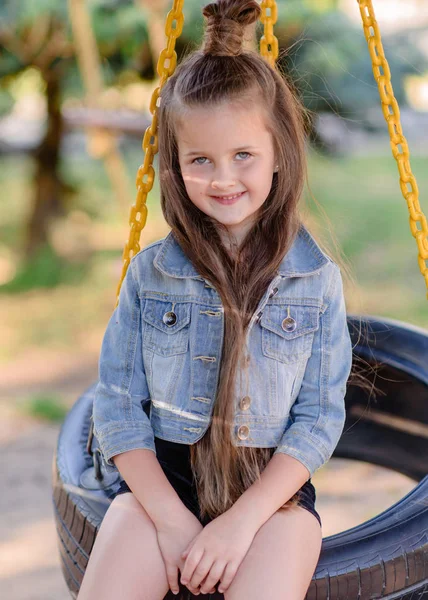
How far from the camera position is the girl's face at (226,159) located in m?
1.24

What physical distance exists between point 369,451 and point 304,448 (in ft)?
2.51

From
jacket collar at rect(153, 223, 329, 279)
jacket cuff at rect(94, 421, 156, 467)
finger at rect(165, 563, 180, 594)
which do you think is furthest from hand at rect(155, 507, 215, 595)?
jacket collar at rect(153, 223, 329, 279)

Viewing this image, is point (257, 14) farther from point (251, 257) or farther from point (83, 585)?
point (83, 585)

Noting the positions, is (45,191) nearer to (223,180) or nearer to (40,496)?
(40,496)

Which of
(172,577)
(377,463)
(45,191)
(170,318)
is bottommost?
(377,463)

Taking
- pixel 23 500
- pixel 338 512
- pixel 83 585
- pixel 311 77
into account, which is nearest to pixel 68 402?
pixel 23 500

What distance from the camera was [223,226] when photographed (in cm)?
138

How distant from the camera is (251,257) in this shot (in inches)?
53.8

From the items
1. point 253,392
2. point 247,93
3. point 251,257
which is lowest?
point 253,392

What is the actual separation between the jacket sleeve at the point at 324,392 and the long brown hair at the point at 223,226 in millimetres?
75

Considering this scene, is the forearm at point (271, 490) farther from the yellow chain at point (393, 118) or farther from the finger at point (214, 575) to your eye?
the yellow chain at point (393, 118)

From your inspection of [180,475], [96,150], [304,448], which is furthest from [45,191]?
[304,448]

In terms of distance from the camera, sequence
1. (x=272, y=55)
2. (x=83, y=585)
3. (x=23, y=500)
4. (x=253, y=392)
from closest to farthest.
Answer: (x=83, y=585) < (x=253, y=392) < (x=272, y=55) < (x=23, y=500)

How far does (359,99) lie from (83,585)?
11.2ft
